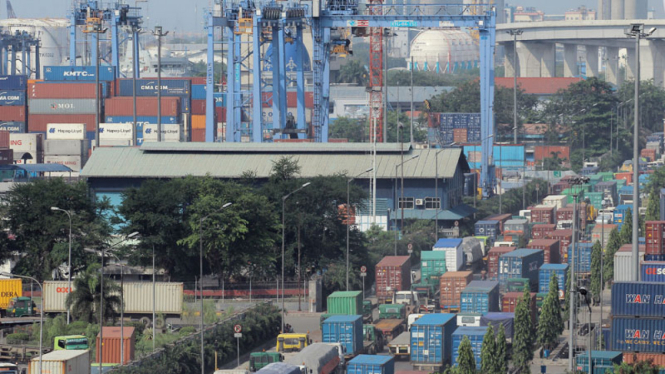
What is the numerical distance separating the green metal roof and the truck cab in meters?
27.4

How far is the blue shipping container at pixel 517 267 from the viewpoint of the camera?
70.1 metres

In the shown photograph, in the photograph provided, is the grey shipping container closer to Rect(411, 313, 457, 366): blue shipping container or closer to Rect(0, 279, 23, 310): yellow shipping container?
Rect(0, 279, 23, 310): yellow shipping container

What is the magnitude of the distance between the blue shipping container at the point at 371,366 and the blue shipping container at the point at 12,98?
10224 cm

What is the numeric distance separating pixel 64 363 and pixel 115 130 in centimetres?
8661

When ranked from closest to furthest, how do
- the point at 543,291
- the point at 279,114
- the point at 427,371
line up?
the point at 427,371 → the point at 543,291 → the point at 279,114

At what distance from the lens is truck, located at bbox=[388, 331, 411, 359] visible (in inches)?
2160

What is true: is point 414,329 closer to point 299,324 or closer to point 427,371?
point 427,371

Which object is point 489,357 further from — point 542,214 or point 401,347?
point 542,214

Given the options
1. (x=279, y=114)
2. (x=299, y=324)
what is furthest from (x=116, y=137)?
(x=299, y=324)

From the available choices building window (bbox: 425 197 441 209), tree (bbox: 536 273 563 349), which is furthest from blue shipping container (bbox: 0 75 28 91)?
tree (bbox: 536 273 563 349)

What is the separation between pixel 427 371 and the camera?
52094mm

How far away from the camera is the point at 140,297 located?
61562 mm

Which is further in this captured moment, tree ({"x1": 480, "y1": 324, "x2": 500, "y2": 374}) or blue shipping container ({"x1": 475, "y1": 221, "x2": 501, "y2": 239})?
blue shipping container ({"x1": 475, "y1": 221, "x2": 501, "y2": 239})

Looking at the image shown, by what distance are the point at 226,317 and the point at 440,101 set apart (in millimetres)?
122088
